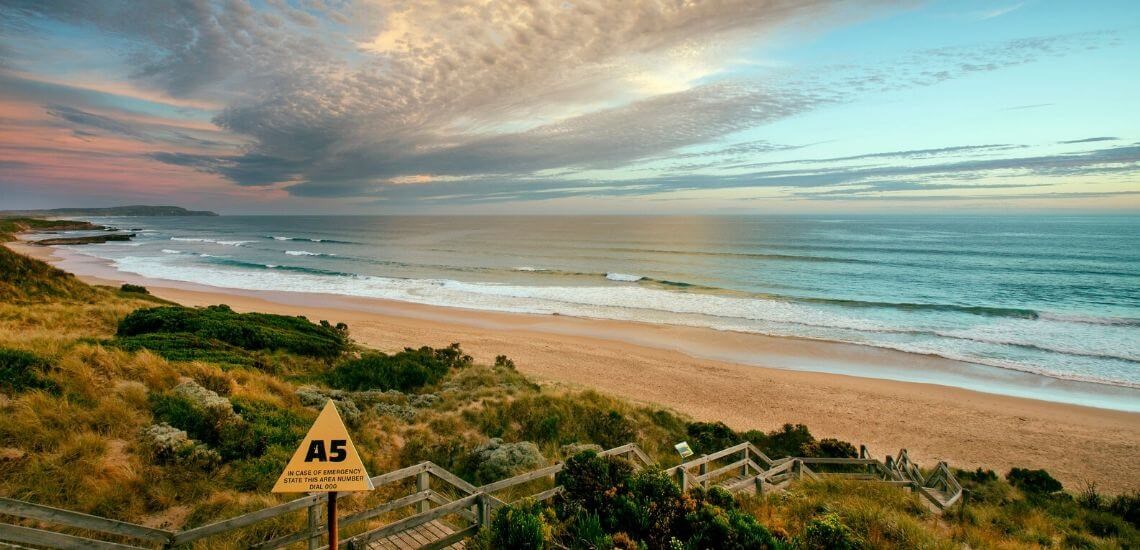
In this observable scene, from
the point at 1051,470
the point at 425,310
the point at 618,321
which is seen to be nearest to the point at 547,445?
the point at 1051,470

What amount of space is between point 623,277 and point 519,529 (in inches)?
1631

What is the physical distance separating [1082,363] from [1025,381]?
426 centimetres

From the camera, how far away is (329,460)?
3695 mm

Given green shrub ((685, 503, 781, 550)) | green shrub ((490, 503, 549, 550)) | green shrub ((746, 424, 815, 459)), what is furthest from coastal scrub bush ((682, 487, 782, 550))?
green shrub ((746, 424, 815, 459))

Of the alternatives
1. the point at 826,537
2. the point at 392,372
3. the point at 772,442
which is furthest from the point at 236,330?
the point at 826,537

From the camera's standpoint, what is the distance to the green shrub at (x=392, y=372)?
44.0ft

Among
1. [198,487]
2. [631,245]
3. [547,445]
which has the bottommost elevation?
[547,445]

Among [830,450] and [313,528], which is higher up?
[313,528]

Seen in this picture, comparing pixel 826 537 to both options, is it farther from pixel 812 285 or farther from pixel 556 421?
pixel 812 285

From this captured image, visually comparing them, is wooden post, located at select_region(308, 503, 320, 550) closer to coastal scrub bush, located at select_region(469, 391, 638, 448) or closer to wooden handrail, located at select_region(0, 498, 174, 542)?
Result: wooden handrail, located at select_region(0, 498, 174, 542)

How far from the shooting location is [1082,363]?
20734 mm

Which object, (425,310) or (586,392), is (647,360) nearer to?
(586,392)

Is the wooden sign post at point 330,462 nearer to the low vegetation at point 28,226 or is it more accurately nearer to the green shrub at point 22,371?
the green shrub at point 22,371

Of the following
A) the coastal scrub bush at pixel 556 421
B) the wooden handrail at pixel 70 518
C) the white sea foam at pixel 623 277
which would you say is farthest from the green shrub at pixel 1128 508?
the white sea foam at pixel 623 277
